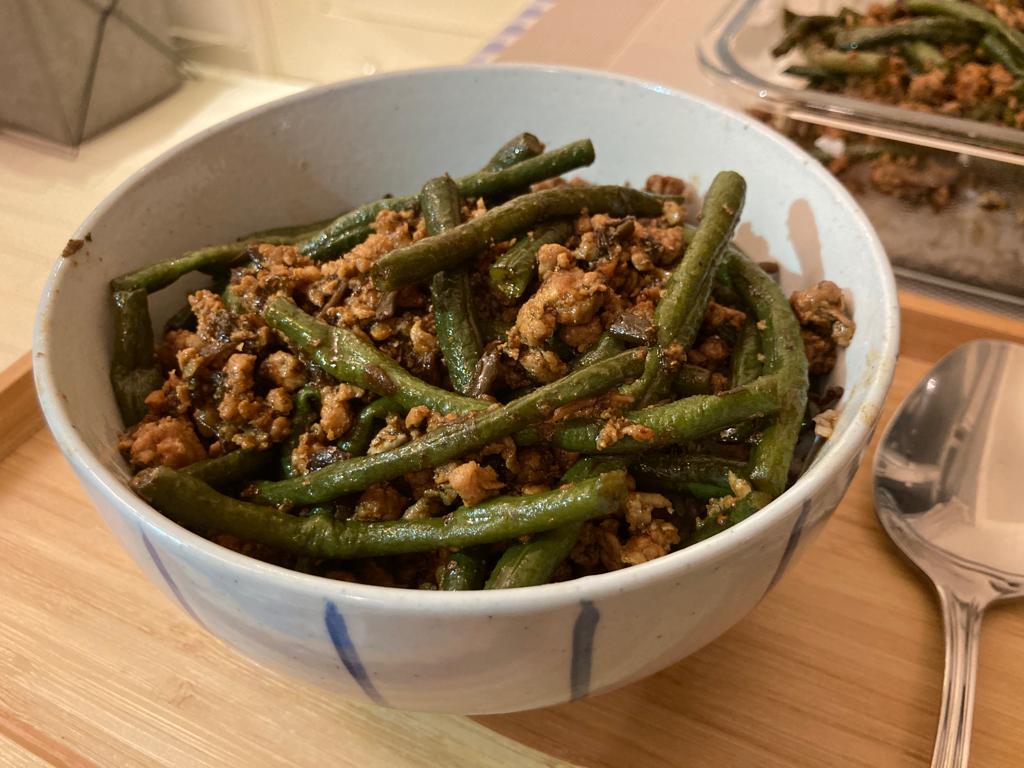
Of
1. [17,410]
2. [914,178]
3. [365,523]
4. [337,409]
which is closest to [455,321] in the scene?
[337,409]

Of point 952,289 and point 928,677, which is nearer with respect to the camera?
point 928,677

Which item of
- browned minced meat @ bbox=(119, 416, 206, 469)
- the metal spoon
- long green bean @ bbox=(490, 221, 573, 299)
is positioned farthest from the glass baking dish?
browned minced meat @ bbox=(119, 416, 206, 469)

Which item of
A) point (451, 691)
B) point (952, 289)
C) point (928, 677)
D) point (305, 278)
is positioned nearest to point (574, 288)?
point (305, 278)

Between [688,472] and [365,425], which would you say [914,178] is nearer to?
[688,472]

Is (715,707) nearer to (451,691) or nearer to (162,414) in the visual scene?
(451,691)

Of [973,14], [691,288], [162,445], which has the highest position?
[973,14]

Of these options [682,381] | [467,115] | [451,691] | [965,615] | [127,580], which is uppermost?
[467,115]

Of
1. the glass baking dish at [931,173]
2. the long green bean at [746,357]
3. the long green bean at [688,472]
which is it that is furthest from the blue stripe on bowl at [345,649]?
the glass baking dish at [931,173]
